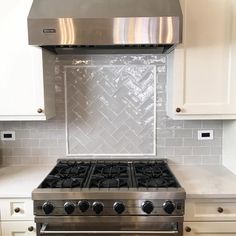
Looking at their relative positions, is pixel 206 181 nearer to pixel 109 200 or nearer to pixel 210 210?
pixel 210 210

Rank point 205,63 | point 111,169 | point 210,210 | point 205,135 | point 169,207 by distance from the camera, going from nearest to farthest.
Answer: point 169,207
point 210,210
point 205,63
point 111,169
point 205,135

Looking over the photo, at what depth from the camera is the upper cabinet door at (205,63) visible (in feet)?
5.62

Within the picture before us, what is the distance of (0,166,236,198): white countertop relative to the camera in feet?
5.29

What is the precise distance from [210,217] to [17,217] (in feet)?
3.81

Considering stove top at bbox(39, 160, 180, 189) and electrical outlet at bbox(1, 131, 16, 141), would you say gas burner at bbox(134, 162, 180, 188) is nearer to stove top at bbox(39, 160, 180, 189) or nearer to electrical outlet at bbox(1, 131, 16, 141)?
stove top at bbox(39, 160, 180, 189)

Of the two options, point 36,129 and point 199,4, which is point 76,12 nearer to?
point 199,4

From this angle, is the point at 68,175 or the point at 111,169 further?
the point at 111,169

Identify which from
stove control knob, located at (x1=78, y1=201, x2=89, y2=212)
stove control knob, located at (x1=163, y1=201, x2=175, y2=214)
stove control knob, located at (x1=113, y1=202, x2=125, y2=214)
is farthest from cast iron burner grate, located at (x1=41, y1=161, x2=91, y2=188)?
stove control knob, located at (x1=163, y1=201, x2=175, y2=214)

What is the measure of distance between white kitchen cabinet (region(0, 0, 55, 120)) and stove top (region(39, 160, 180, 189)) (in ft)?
1.41

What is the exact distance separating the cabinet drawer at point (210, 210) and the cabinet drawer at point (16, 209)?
3.09 feet

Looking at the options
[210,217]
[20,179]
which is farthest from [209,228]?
[20,179]

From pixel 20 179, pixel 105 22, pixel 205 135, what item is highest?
pixel 105 22

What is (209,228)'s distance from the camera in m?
1.62

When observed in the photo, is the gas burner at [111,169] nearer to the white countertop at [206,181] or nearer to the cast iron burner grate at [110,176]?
the cast iron burner grate at [110,176]
